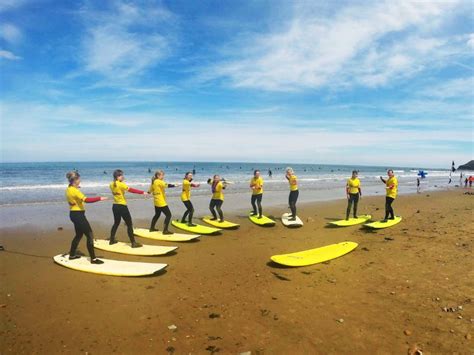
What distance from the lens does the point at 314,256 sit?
748 cm

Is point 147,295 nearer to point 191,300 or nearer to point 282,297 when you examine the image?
point 191,300

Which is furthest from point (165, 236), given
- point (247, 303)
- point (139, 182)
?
point (139, 182)

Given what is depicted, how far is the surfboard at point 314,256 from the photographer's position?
7.01 m

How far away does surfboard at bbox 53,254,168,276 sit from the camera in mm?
6363

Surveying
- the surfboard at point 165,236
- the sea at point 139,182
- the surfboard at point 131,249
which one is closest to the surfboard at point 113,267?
the surfboard at point 131,249

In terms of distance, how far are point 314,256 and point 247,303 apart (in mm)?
2801

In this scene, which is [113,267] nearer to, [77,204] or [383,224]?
[77,204]

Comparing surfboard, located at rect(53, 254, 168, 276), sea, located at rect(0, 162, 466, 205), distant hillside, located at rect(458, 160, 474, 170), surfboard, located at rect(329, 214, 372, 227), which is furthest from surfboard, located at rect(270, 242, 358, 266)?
distant hillside, located at rect(458, 160, 474, 170)

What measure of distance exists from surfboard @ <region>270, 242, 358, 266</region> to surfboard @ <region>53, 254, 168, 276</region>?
103 inches

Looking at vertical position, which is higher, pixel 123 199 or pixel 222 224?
pixel 123 199

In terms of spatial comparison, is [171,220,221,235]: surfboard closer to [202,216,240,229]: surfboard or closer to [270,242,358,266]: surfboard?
[202,216,240,229]: surfboard

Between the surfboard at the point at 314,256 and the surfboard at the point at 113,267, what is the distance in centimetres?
262

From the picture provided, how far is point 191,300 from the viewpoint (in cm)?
539

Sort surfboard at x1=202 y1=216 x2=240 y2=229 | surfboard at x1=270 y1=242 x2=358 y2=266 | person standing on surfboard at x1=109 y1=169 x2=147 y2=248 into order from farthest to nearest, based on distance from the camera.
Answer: surfboard at x1=202 y1=216 x2=240 y2=229, person standing on surfboard at x1=109 y1=169 x2=147 y2=248, surfboard at x1=270 y1=242 x2=358 y2=266
